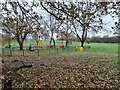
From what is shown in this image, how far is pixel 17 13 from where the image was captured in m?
1.89

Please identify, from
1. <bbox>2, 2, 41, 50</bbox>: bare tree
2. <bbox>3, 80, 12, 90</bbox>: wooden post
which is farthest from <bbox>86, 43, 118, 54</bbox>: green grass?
<bbox>3, 80, 12, 90</bbox>: wooden post

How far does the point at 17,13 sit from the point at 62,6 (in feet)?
1.86

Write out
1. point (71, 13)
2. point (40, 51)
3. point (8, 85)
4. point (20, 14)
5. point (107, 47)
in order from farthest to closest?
point (40, 51), point (107, 47), point (20, 14), point (8, 85), point (71, 13)

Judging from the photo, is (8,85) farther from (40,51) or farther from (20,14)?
(40,51)

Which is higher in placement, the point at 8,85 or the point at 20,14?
the point at 20,14

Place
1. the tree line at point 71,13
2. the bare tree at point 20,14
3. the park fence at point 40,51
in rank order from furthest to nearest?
the park fence at point 40,51
the bare tree at point 20,14
the tree line at point 71,13

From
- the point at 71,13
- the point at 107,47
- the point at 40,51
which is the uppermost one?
the point at 71,13

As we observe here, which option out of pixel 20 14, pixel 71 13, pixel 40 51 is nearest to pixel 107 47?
pixel 20 14

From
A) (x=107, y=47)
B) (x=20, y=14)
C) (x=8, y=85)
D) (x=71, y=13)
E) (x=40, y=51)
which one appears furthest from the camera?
(x=40, y=51)

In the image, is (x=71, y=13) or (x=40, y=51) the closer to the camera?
(x=71, y=13)

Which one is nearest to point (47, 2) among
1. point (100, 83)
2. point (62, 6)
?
point (62, 6)

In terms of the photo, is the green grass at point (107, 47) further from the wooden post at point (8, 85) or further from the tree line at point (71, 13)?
the wooden post at point (8, 85)

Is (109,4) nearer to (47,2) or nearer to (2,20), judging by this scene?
(47,2)

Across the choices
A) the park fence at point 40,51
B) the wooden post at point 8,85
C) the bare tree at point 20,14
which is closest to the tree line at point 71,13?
the bare tree at point 20,14
